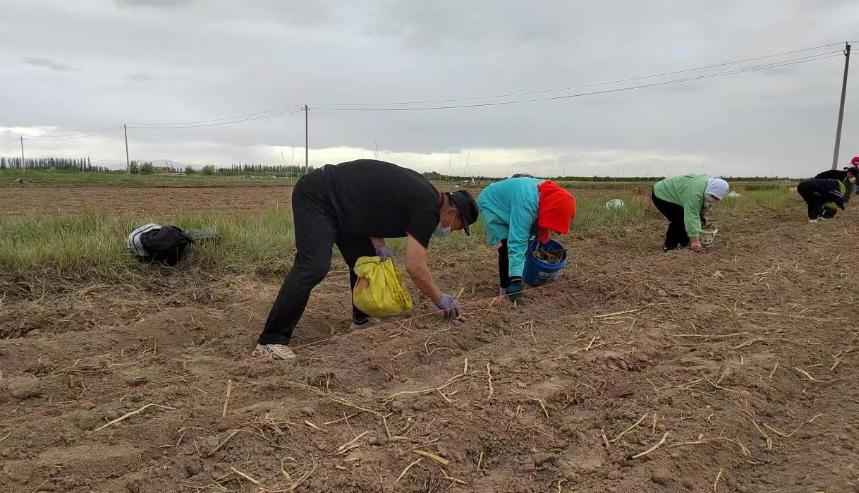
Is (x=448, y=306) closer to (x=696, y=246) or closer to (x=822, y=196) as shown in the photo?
(x=696, y=246)

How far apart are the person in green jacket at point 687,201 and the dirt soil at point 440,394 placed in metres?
2.05

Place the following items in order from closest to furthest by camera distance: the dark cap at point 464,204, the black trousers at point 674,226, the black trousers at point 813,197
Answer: the dark cap at point 464,204 < the black trousers at point 674,226 < the black trousers at point 813,197

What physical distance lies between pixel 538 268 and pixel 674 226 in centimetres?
344

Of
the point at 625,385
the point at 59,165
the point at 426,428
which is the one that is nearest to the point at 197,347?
the point at 426,428

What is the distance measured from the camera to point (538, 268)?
4.94m

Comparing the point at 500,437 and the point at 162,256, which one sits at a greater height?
the point at 162,256

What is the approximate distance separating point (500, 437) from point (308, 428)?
0.80 meters

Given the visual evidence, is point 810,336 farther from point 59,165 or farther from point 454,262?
point 59,165

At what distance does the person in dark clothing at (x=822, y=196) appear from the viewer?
10.4 metres

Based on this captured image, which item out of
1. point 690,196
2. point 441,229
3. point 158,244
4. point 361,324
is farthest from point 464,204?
point 690,196

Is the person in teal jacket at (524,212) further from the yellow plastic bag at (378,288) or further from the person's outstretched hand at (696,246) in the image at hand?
the person's outstretched hand at (696,246)

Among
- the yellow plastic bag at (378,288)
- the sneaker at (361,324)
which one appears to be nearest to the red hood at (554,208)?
the yellow plastic bag at (378,288)

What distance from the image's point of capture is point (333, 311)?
4586 millimetres

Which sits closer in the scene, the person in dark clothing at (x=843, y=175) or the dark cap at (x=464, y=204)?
the dark cap at (x=464, y=204)
